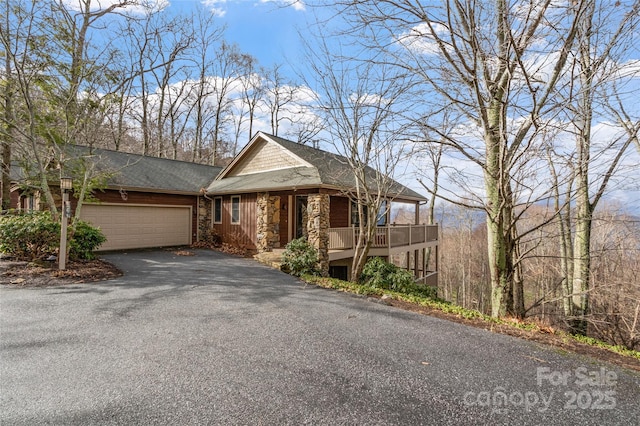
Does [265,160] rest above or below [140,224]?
above

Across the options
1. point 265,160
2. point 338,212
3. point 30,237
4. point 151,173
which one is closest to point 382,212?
point 338,212

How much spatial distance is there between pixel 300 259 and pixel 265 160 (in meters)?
6.52

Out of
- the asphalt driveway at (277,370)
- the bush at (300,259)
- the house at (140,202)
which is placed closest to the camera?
the asphalt driveway at (277,370)

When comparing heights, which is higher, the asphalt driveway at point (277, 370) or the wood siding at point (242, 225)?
the wood siding at point (242, 225)

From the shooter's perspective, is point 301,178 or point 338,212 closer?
point 301,178

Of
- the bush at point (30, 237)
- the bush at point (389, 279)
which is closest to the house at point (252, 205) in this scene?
the bush at point (389, 279)

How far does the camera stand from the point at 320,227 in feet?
32.0

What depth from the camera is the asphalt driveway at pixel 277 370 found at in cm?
251

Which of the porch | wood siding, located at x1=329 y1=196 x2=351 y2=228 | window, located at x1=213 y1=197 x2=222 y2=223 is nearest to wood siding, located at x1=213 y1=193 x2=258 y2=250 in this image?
window, located at x1=213 y1=197 x2=222 y2=223

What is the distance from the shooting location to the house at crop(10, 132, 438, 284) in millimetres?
10375

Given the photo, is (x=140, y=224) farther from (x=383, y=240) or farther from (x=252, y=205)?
(x=383, y=240)

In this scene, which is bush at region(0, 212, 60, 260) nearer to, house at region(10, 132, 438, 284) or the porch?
house at region(10, 132, 438, 284)

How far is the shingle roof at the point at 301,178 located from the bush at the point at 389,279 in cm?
226

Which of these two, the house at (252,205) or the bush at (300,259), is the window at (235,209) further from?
the bush at (300,259)
